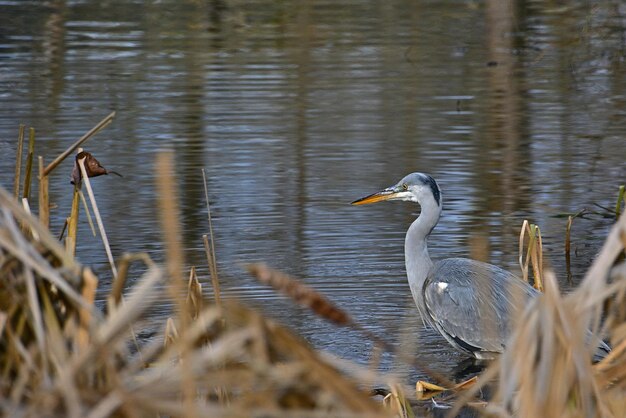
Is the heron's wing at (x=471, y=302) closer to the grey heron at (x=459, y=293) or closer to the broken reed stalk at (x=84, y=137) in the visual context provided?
the grey heron at (x=459, y=293)

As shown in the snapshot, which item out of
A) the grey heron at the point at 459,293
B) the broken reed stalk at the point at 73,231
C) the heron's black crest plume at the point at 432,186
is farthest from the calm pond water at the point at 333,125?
the heron's black crest plume at the point at 432,186

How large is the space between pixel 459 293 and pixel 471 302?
76mm

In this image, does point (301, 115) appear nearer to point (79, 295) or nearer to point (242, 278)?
point (242, 278)

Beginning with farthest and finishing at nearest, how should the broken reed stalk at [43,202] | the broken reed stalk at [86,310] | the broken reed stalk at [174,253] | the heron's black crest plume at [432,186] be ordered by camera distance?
the heron's black crest plume at [432,186] → the broken reed stalk at [43,202] → the broken reed stalk at [86,310] → the broken reed stalk at [174,253]

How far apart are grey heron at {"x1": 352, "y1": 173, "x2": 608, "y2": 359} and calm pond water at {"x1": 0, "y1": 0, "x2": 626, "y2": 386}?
19cm

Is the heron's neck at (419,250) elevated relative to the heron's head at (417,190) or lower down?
lower down

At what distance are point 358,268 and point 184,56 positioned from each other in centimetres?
884

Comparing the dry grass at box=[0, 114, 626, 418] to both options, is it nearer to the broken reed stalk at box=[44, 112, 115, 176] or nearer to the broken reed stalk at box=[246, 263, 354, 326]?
the broken reed stalk at box=[246, 263, 354, 326]

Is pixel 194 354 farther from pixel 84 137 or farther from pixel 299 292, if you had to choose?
pixel 84 137

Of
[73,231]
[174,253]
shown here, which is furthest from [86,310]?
[73,231]

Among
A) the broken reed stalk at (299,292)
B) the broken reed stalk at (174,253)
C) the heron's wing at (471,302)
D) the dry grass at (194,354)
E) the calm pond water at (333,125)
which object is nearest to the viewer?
the broken reed stalk at (299,292)

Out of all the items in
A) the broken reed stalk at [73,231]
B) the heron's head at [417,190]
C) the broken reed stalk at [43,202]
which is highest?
the broken reed stalk at [43,202]

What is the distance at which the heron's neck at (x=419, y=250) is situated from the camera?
6.46 meters

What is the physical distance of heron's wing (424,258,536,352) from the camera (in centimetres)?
589
